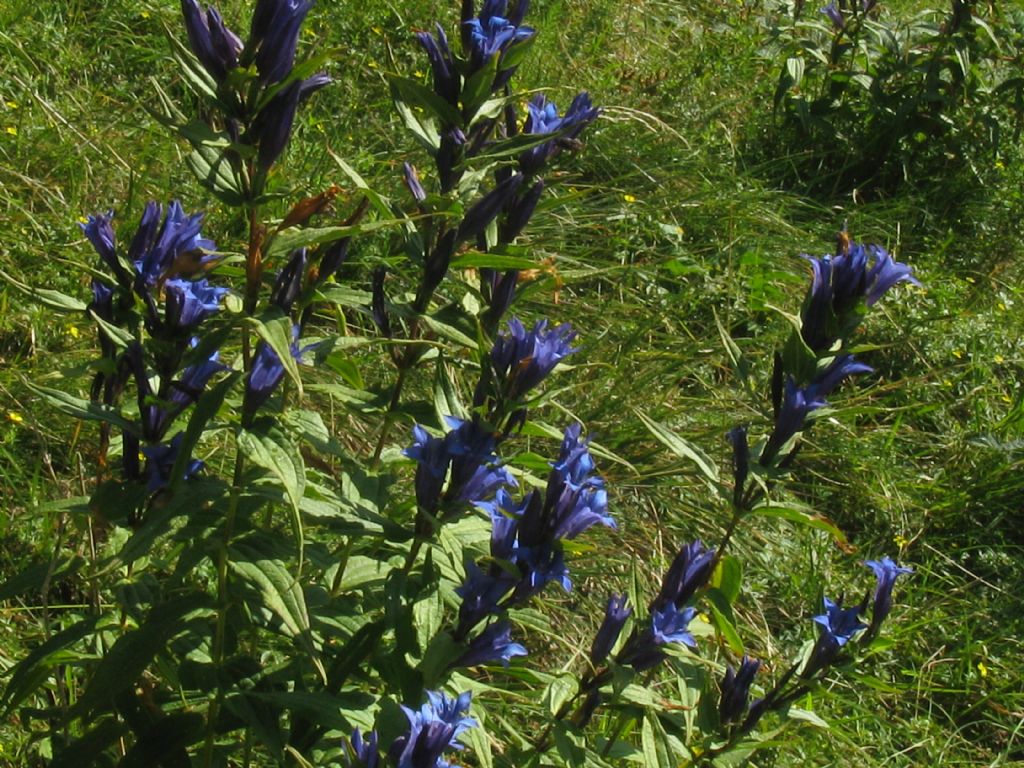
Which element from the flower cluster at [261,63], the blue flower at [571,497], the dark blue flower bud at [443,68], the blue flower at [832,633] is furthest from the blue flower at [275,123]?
the blue flower at [832,633]

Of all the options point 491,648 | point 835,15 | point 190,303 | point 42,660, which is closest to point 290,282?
point 190,303

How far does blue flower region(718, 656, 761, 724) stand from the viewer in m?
1.81

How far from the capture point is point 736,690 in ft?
6.05

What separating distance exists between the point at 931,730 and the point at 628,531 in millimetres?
810

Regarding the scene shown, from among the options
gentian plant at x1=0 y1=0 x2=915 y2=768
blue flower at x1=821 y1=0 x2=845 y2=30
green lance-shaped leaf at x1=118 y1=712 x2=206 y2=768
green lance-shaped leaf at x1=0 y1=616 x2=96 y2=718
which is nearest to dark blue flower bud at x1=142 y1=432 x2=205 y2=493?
gentian plant at x1=0 y1=0 x2=915 y2=768

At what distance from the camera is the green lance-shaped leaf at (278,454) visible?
1.36 metres

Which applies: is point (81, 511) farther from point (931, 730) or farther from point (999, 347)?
point (999, 347)

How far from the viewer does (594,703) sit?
5.66 ft

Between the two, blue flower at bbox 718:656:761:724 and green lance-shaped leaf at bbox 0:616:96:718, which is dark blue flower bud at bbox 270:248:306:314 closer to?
green lance-shaped leaf at bbox 0:616:96:718

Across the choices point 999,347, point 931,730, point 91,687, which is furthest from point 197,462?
point 999,347

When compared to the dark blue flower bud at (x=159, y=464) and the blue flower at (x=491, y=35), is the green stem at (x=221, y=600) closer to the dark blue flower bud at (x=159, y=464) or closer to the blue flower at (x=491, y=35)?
the dark blue flower bud at (x=159, y=464)

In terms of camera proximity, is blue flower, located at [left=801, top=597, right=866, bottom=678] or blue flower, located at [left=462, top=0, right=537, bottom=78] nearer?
blue flower, located at [left=462, top=0, right=537, bottom=78]

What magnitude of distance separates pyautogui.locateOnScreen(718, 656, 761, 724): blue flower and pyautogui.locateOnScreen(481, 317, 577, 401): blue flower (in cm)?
56

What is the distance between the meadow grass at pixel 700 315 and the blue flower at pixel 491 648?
0.67 metres
